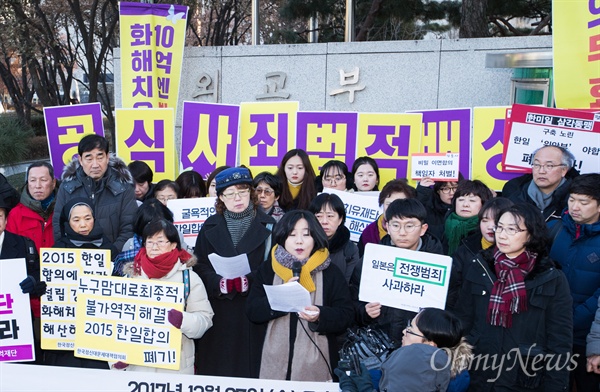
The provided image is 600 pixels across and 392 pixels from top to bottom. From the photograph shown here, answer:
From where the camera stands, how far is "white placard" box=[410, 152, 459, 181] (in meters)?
5.66

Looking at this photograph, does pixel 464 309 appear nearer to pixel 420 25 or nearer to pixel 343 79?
pixel 343 79

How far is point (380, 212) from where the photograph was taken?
5.29 meters

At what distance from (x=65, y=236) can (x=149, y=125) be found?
9.87 ft

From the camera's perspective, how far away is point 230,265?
4.11 meters

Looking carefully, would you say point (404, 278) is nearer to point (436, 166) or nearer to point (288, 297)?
point (288, 297)

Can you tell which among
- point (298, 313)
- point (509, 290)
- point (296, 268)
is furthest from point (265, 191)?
point (509, 290)

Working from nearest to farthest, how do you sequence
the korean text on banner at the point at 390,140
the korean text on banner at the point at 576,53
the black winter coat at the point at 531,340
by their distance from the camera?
the black winter coat at the point at 531,340, the korean text on banner at the point at 576,53, the korean text on banner at the point at 390,140

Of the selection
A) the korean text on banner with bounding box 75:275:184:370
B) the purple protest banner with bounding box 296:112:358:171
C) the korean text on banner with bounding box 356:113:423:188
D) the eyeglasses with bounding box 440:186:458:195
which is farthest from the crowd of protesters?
the purple protest banner with bounding box 296:112:358:171

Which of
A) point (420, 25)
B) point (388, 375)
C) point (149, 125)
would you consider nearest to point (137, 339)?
point (388, 375)

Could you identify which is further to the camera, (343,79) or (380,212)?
(343,79)

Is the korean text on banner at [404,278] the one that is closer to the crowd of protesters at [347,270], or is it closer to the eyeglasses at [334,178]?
the crowd of protesters at [347,270]

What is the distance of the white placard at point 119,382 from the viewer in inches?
148

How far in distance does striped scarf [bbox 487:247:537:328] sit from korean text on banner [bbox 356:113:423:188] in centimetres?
316

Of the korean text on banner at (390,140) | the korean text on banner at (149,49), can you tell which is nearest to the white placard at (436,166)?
the korean text on banner at (390,140)
